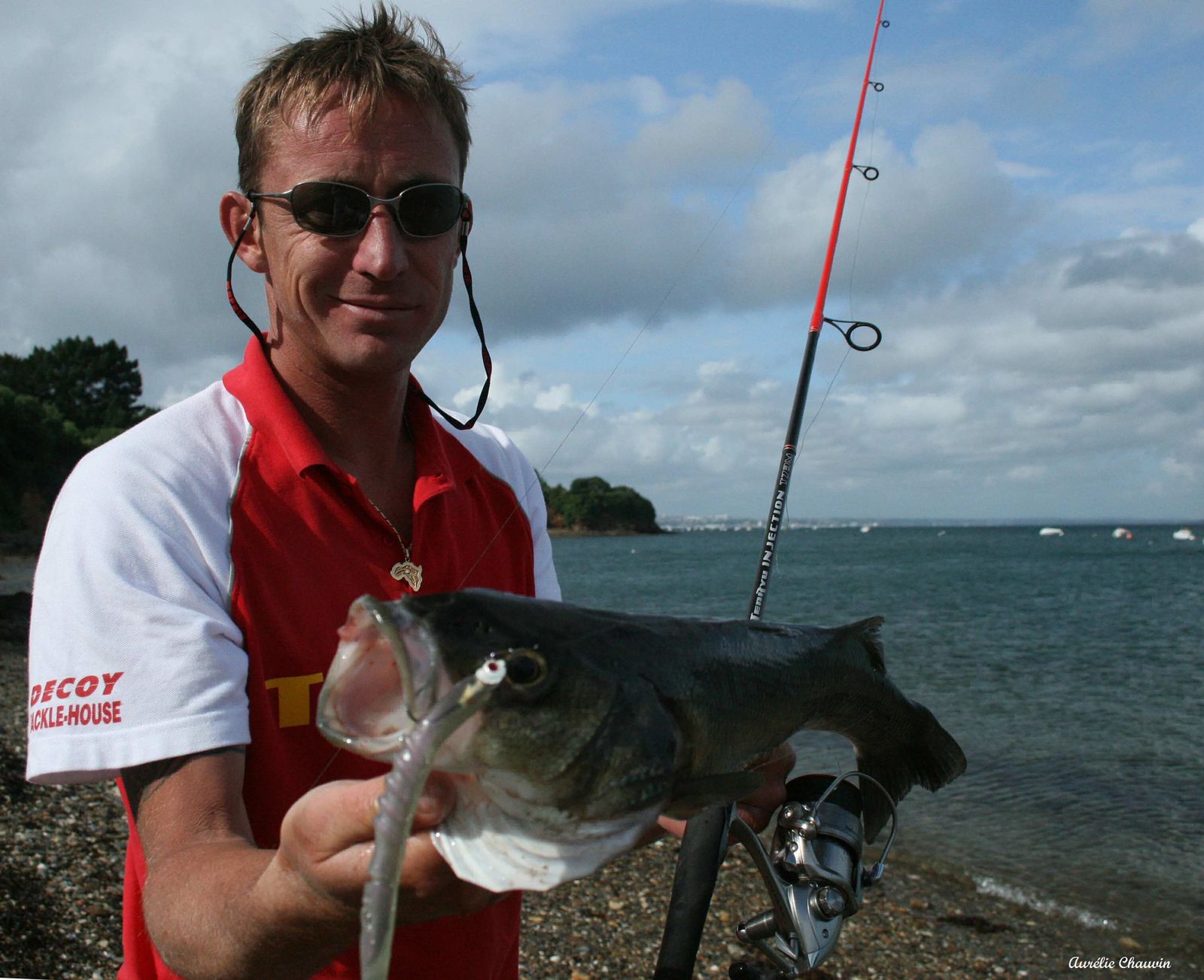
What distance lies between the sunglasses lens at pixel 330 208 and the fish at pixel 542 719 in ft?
4.30

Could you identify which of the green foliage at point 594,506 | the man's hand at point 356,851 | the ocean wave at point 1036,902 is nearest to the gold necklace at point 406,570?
the man's hand at point 356,851

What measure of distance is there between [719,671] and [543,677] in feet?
2.00

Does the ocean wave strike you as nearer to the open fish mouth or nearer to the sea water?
the sea water

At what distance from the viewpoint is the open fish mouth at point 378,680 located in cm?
146

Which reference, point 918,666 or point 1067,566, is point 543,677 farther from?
point 1067,566

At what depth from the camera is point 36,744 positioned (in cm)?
204

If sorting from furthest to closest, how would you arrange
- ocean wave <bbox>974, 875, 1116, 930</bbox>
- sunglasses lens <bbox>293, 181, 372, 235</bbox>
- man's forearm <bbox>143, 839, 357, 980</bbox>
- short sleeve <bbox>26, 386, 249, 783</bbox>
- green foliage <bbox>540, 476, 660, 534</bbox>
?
green foliage <bbox>540, 476, 660, 534</bbox> → ocean wave <bbox>974, 875, 1116, 930</bbox> → sunglasses lens <bbox>293, 181, 372, 235</bbox> → short sleeve <bbox>26, 386, 249, 783</bbox> → man's forearm <bbox>143, 839, 357, 980</bbox>

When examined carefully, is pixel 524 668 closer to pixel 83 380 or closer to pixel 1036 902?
pixel 1036 902

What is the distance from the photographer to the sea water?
10.0m

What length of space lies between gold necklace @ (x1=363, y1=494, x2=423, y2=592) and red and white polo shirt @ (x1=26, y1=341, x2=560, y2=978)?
0.02 meters

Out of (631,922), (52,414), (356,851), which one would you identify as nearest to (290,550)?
(356,851)

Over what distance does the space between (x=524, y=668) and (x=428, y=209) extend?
155 centimetres

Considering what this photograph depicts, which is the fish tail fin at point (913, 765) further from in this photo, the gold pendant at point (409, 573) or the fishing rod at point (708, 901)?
the gold pendant at point (409, 573)

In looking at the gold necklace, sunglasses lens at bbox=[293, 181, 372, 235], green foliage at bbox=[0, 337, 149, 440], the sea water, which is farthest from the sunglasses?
green foliage at bbox=[0, 337, 149, 440]
